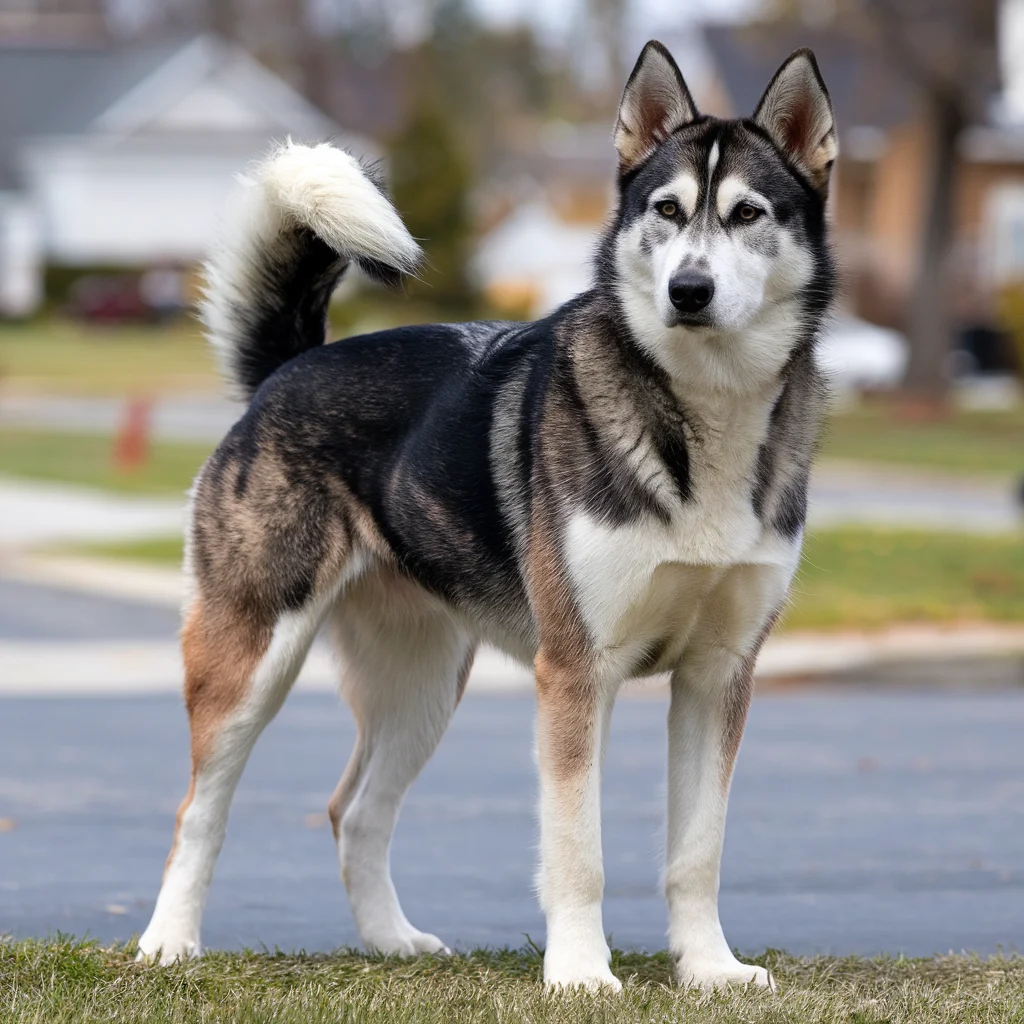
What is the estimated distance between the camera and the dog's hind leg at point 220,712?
17.8 ft

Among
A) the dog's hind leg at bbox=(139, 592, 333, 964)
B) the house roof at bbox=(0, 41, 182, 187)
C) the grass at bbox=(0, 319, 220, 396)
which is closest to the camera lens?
the dog's hind leg at bbox=(139, 592, 333, 964)

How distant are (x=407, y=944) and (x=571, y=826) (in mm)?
915

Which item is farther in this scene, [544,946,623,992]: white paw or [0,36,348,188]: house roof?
[0,36,348,188]: house roof

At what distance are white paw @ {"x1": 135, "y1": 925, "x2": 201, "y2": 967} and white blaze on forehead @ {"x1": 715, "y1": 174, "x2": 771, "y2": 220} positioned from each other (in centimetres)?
240

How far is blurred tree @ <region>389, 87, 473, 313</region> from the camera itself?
4319cm

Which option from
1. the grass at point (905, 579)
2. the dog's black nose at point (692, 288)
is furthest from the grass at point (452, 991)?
the grass at point (905, 579)

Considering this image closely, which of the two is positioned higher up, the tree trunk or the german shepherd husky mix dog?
the german shepherd husky mix dog

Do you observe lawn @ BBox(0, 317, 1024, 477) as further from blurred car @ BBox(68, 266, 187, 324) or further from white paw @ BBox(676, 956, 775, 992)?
white paw @ BBox(676, 956, 775, 992)

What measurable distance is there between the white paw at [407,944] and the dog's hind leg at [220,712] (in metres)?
0.52

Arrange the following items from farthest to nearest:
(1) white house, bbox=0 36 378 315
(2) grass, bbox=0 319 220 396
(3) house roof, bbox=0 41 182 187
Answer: (3) house roof, bbox=0 41 182 187
(1) white house, bbox=0 36 378 315
(2) grass, bbox=0 319 220 396

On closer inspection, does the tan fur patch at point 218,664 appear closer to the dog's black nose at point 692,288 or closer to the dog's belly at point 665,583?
the dog's belly at point 665,583

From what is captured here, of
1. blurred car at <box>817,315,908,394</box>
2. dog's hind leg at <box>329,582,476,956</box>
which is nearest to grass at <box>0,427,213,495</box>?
dog's hind leg at <box>329,582,476,956</box>

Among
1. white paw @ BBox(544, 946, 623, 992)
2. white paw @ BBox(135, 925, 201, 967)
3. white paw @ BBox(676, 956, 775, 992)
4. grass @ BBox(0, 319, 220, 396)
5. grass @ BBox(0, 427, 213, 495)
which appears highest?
white paw @ BBox(544, 946, 623, 992)

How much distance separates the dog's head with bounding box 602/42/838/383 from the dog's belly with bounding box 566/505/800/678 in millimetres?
455
